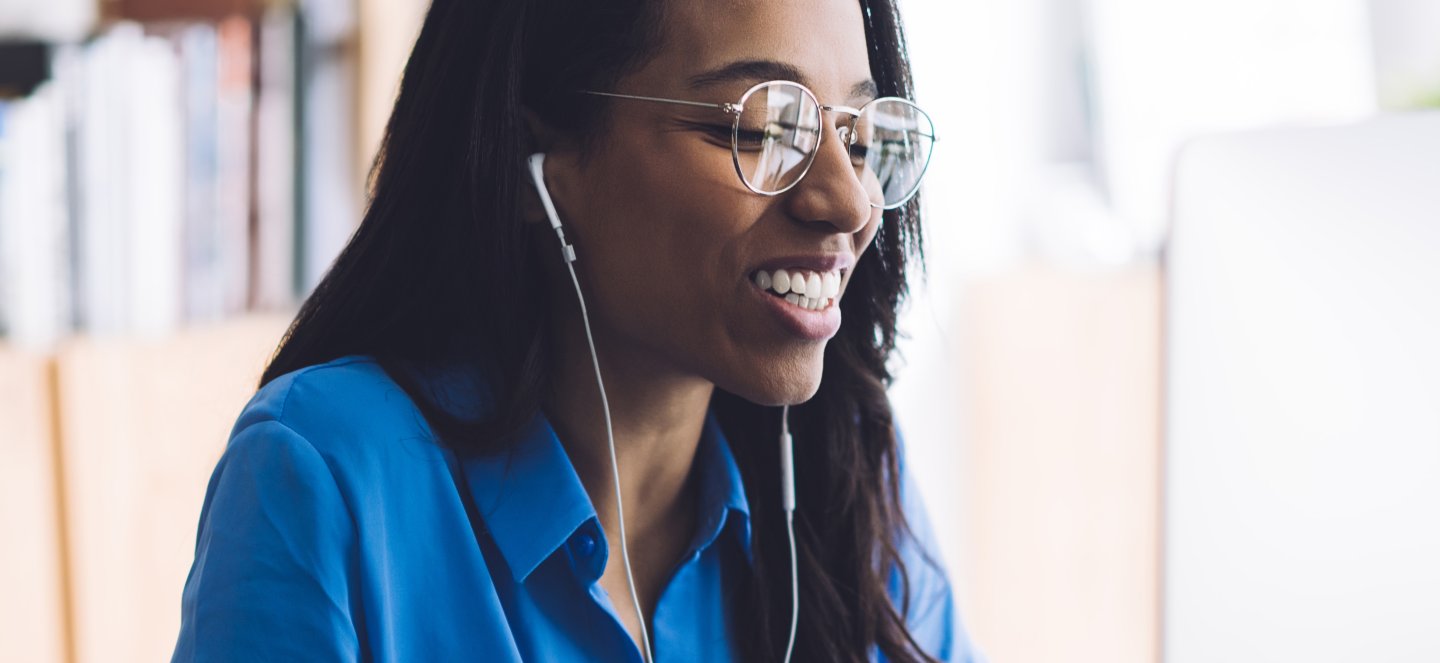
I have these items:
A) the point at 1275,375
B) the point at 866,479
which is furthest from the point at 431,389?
the point at 1275,375

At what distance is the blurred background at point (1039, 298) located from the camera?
28.9 inches

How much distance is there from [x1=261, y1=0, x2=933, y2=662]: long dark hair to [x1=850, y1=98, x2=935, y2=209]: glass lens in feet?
0.45

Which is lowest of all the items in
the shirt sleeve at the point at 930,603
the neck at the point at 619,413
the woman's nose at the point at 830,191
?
the shirt sleeve at the point at 930,603

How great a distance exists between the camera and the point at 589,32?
1.00 m

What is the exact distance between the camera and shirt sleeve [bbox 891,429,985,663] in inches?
49.5

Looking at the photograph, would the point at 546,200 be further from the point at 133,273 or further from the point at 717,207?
the point at 133,273

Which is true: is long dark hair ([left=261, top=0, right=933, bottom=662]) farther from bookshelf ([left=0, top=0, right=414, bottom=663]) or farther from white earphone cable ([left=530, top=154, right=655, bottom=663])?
bookshelf ([left=0, top=0, right=414, bottom=663])

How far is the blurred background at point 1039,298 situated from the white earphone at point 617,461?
23 cm

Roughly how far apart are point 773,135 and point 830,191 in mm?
61

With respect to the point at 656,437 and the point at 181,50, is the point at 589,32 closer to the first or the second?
the point at 656,437

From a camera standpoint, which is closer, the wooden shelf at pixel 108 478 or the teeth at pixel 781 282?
the teeth at pixel 781 282

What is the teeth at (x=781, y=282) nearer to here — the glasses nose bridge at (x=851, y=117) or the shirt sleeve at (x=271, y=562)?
the glasses nose bridge at (x=851, y=117)

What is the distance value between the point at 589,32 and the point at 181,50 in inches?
30.3

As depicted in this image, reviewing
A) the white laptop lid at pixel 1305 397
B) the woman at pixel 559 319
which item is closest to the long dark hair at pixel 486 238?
the woman at pixel 559 319
